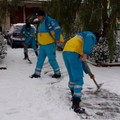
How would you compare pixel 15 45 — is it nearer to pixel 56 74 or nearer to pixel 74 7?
pixel 74 7

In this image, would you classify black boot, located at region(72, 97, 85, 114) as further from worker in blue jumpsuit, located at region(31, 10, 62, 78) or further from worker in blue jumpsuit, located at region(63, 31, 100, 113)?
worker in blue jumpsuit, located at region(31, 10, 62, 78)

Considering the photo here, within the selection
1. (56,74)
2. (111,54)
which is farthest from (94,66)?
(56,74)

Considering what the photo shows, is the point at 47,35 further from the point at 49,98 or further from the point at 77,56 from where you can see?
the point at 77,56

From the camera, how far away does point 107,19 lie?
34.3ft

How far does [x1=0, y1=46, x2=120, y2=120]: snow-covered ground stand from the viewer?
18.3ft

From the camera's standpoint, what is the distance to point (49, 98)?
6.56 meters

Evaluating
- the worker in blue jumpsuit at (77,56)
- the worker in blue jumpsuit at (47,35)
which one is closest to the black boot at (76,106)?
the worker in blue jumpsuit at (77,56)

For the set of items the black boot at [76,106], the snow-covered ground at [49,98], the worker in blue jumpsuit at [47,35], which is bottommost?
the snow-covered ground at [49,98]

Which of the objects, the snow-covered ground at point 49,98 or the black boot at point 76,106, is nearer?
the snow-covered ground at point 49,98

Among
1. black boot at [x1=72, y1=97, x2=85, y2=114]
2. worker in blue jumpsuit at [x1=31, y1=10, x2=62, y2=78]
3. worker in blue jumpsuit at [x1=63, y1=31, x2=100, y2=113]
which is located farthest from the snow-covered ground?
worker in blue jumpsuit at [x1=31, y1=10, x2=62, y2=78]

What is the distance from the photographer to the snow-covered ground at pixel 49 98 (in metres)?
5.57

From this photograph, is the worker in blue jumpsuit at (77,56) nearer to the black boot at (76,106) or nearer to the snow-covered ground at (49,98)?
the black boot at (76,106)

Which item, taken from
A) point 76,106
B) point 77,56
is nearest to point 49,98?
point 76,106

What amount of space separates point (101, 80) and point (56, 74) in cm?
118
